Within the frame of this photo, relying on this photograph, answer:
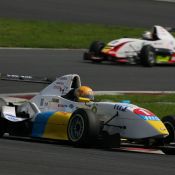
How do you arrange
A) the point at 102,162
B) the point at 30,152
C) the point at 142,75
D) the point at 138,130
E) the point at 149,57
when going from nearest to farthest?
the point at 102,162 < the point at 30,152 < the point at 138,130 < the point at 142,75 < the point at 149,57

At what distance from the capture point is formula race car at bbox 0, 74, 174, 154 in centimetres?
1194

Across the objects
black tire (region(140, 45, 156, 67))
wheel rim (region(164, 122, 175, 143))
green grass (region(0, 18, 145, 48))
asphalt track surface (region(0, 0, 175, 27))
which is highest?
asphalt track surface (region(0, 0, 175, 27))

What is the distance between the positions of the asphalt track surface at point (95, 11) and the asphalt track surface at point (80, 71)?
6.21 meters

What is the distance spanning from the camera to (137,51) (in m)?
26.3

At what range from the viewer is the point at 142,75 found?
935 inches

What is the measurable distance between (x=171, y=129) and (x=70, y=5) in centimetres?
2452

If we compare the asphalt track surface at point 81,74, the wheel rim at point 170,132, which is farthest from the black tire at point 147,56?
the wheel rim at point 170,132

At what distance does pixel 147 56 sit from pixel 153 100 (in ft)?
25.2

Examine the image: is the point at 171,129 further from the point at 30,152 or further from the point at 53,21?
the point at 53,21

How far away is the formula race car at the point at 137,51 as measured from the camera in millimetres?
25875

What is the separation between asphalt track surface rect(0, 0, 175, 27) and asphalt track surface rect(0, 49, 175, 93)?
20.4 feet

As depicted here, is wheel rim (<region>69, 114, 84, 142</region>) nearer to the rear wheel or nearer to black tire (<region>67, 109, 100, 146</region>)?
black tire (<region>67, 109, 100, 146</region>)

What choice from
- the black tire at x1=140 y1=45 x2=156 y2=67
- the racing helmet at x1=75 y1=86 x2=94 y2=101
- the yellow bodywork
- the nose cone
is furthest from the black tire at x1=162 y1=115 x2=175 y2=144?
the black tire at x1=140 y1=45 x2=156 y2=67

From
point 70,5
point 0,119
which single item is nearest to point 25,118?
point 0,119
